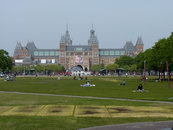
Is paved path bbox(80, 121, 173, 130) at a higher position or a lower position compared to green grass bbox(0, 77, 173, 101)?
lower

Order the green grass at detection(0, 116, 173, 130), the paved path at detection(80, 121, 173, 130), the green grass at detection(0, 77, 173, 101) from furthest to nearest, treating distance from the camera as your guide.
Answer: the green grass at detection(0, 77, 173, 101), the green grass at detection(0, 116, 173, 130), the paved path at detection(80, 121, 173, 130)

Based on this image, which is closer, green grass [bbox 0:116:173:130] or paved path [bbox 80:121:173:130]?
paved path [bbox 80:121:173:130]

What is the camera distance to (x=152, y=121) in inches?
702

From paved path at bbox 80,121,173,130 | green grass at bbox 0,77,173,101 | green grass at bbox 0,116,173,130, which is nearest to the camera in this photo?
paved path at bbox 80,121,173,130

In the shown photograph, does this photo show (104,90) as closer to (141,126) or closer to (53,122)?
(53,122)

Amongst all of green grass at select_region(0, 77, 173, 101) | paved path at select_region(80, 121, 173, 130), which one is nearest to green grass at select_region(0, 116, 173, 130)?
paved path at select_region(80, 121, 173, 130)

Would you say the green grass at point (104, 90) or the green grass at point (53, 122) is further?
the green grass at point (104, 90)

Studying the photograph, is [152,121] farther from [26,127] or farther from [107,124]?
[26,127]

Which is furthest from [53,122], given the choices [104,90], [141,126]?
[104,90]

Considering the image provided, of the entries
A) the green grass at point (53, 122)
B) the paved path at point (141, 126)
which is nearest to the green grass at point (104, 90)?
the green grass at point (53, 122)

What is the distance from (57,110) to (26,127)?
21.0 feet

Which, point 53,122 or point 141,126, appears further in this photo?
point 53,122

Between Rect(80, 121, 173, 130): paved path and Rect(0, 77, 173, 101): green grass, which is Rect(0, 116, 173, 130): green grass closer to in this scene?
Rect(80, 121, 173, 130): paved path

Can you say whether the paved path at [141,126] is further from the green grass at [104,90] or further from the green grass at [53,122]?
the green grass at [104,90]
